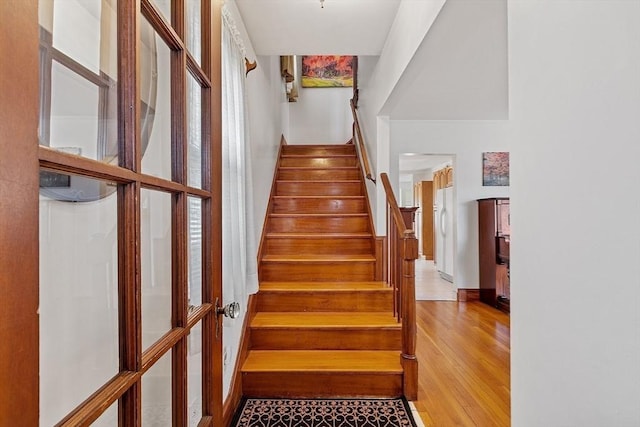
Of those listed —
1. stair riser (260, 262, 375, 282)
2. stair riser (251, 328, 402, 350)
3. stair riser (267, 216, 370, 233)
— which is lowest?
stair riser (251, 328, 402, 350)

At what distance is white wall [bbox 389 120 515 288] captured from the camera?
449 cm

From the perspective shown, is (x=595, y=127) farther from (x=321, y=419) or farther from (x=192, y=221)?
(x=321, y=419)

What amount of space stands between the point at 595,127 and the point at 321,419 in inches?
76.5

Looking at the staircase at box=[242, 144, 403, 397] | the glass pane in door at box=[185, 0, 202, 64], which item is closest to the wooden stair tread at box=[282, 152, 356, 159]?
the staircase at box=[242, 144, 403, 397]

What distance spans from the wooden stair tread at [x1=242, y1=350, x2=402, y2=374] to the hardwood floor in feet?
0.90

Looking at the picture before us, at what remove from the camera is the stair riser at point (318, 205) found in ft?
12.7

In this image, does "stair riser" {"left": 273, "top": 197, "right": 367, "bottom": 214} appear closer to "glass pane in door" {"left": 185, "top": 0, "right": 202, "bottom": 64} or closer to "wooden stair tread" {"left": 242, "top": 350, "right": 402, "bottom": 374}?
"wooden stair tread" {"left": 242, "top": 350, "right": 402, "bottom": 374}

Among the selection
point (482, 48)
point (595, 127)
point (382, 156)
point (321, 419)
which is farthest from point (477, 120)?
point (595, 127)

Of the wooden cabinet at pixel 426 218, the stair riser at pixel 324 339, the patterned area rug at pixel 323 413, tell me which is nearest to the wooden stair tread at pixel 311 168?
the stair riser at pixel 324 339

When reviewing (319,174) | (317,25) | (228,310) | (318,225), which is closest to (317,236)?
(318,225)

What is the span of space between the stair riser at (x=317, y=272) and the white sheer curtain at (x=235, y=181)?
3.10ft

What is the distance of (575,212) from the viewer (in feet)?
2.21

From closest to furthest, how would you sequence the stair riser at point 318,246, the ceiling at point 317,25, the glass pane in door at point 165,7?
the glass pane in door at point 165,7 → the ceiling at point 317,25 → the stair riser at point 318,246

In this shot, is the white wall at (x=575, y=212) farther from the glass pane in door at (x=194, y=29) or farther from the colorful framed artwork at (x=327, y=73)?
the colorful framed artwork at (x=327, y=73)
